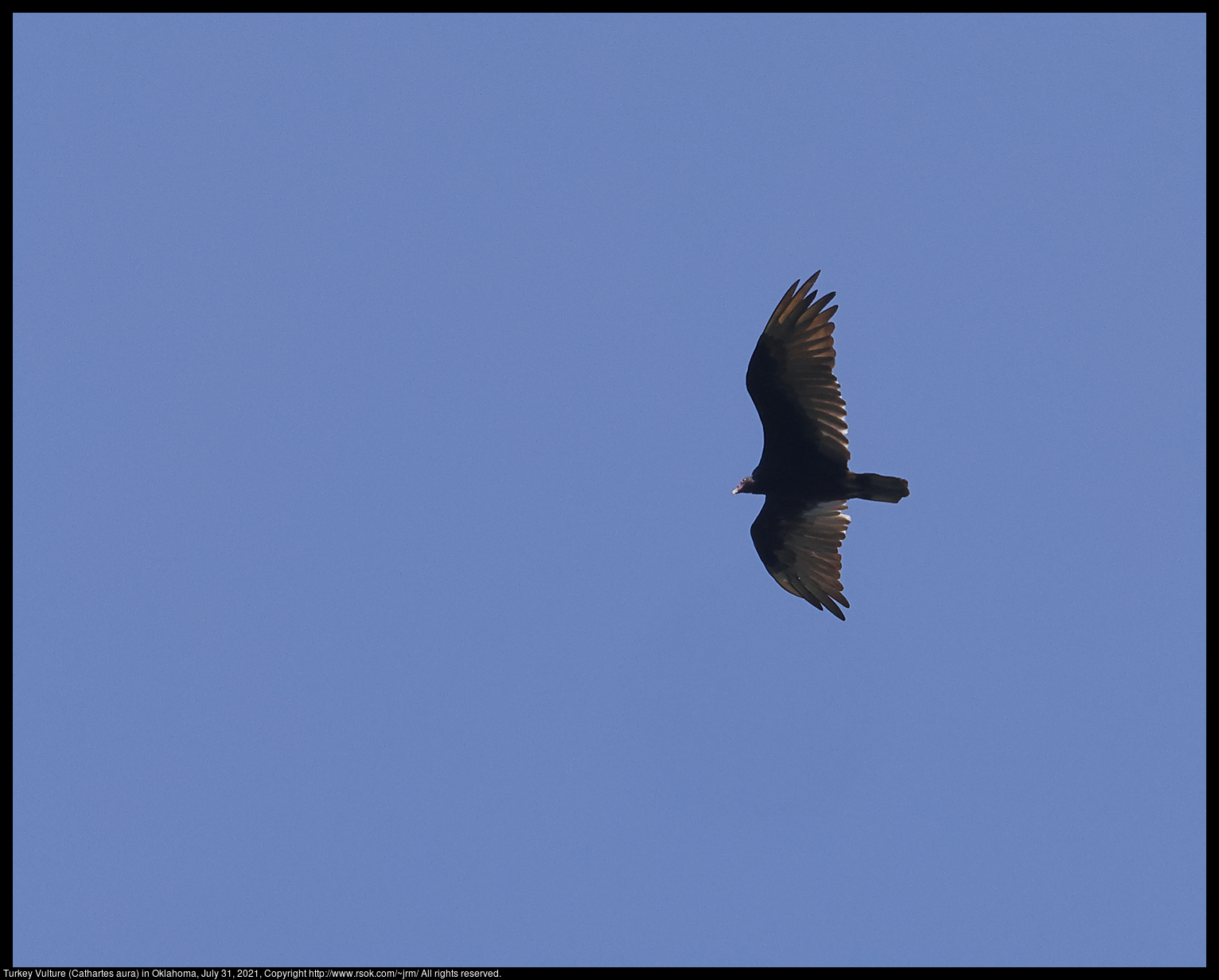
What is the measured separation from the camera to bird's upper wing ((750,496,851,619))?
1655 centimetres

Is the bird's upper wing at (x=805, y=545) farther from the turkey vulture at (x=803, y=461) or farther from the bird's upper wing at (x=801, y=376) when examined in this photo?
the bird's upper wing at (x=801, y=376)

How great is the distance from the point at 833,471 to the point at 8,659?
1213cm

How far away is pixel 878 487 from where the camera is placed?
51.6 ft

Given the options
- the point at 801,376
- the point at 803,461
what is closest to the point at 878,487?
the point at 803,461

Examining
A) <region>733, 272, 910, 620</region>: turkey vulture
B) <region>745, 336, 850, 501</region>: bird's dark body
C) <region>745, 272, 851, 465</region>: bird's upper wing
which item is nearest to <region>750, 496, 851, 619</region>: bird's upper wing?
<region>733, 272, 910, 620</region>: turkey vulture

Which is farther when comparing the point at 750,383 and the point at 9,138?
the point at 9,138

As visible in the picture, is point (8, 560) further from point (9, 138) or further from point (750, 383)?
point (750, 383)

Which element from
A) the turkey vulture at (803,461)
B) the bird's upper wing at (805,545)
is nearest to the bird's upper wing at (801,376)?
the turkey vulture at (803,461)

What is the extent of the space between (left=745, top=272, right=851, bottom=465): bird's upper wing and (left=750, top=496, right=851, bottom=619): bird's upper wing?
1081 mm

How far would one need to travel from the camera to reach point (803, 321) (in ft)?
49.5

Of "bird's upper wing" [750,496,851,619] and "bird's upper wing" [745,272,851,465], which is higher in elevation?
"bird's upper wing" [745,272,851,465]

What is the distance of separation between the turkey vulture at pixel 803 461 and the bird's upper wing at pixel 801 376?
0.03ft

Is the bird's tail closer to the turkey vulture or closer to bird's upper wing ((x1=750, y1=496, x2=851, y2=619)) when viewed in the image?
the turkey vulture
